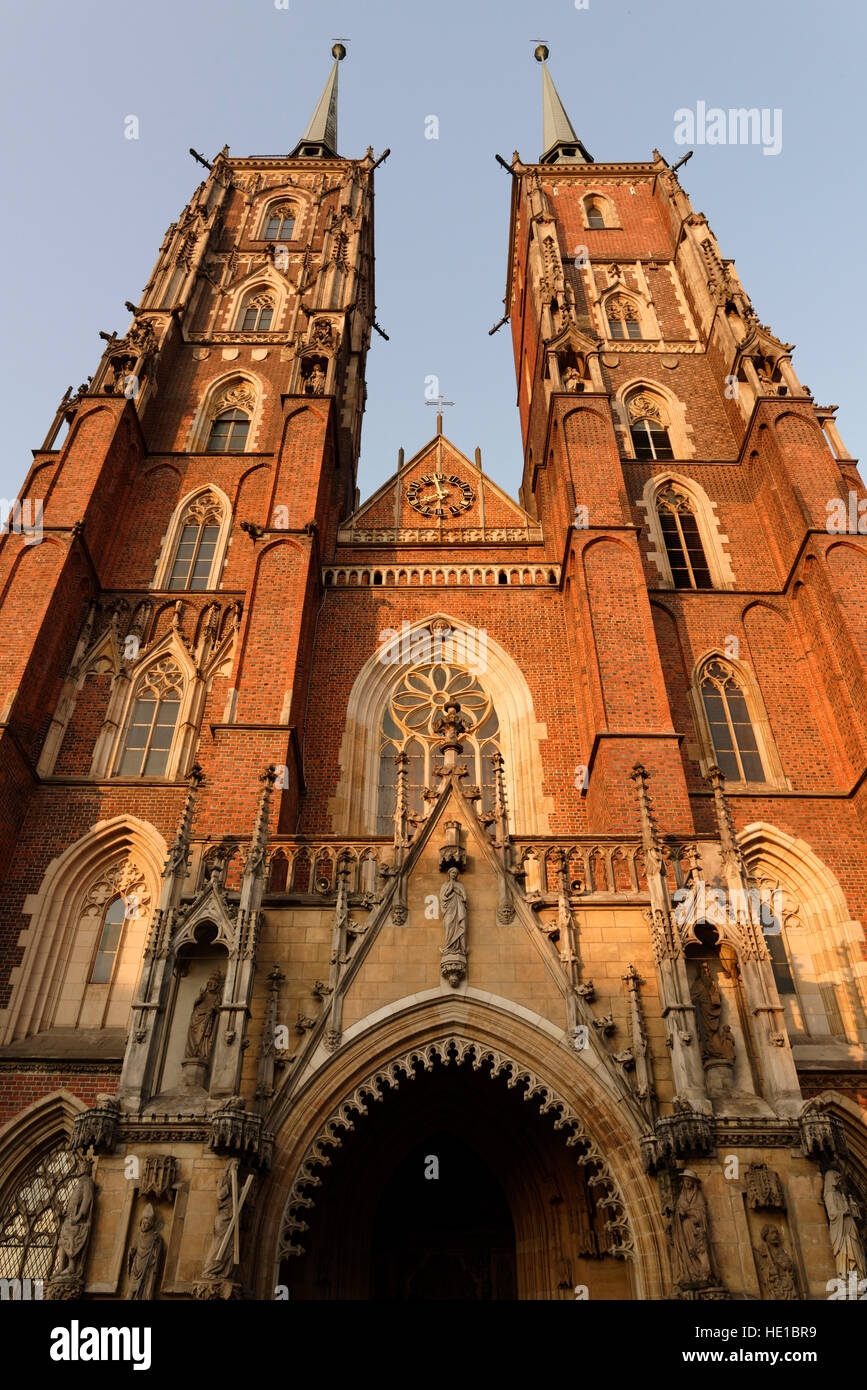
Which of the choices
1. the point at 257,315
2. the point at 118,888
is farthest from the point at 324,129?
the point at 118,888

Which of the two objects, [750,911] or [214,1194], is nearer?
[214,1194]

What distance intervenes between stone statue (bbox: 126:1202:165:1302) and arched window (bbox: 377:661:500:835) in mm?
7342

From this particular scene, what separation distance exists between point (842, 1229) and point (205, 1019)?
5.93 meters

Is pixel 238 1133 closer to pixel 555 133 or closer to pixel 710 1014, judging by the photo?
pixel 710 1014

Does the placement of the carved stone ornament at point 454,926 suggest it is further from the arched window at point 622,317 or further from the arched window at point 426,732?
the arched window at point 622,317

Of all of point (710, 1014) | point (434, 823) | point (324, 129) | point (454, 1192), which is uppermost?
point (324, 129)

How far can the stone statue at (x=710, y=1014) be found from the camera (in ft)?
31.9

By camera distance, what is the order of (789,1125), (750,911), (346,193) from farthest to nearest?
(346,193) < (750,911) < (789,1125)

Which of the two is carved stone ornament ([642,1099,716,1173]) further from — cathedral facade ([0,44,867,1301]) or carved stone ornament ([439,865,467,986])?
carved stone ornament ([439,865,467,986])

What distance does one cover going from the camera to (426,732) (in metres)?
16.5

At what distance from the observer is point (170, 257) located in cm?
2547

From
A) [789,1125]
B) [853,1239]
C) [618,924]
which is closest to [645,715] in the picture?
[618,924]

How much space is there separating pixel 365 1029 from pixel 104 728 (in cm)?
782

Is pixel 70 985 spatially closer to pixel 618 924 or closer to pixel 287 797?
pixel 287 797
